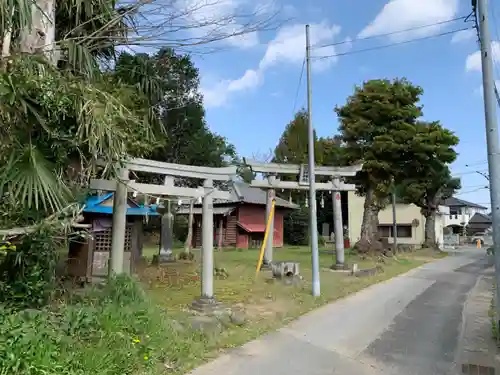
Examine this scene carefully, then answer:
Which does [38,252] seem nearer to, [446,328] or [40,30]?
[40,30]

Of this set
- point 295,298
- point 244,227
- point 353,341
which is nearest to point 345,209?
point 244,227

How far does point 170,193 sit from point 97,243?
215 inches

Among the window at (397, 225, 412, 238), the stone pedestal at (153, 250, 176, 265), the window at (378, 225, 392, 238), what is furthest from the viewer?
the window at (378, 225, 392, 238)

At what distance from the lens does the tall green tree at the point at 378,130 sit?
21344 millimetres

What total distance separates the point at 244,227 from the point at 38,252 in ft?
77.1

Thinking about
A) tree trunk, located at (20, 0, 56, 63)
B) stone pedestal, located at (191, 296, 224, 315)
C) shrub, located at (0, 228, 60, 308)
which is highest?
tree trunk, located at (20, 0, 56, 63)

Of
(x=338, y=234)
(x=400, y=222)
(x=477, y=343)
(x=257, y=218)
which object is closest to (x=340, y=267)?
(x=338, y=234)

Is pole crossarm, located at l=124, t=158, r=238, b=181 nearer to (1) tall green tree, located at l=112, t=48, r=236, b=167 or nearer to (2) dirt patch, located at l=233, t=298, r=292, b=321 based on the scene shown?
(2) dirt patch, located at l=233, t=298, r=292, b=321

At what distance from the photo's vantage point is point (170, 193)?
8070mm

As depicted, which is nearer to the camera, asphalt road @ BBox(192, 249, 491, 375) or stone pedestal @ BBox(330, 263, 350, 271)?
asphalt road @ BBox(192, 249, 491, 375)

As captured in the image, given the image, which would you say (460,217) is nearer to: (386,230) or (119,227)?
(386,230)

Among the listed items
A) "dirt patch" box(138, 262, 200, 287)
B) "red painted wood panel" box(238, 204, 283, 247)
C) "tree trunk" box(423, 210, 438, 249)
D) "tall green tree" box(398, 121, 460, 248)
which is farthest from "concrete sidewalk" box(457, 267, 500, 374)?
"red painted wood panel" box(238, 204, 283, 247)

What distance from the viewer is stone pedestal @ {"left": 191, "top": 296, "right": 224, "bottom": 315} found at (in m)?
7.74

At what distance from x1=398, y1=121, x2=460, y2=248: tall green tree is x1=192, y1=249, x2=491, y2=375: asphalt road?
506 inches
